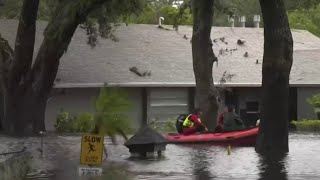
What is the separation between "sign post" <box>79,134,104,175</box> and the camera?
44.5 feet

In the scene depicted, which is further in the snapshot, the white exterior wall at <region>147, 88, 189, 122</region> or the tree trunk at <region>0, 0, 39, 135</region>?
the white exterior wall at <region>147, 88, 189, 122</region>

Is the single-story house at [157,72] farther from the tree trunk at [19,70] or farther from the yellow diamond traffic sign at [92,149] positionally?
the yellow diamond traffic sign at [92,149]

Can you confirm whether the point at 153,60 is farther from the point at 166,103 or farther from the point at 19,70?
the point at 19,70

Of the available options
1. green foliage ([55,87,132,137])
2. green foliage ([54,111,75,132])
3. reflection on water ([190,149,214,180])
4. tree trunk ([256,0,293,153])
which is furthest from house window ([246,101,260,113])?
green foliage ([55,87,132,137])

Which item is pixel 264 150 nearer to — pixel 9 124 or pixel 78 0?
pixel 78 0

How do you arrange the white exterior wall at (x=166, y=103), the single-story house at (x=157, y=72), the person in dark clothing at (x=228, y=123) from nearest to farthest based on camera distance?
the person in dark clothing at (x=228, y=123), the single-story house at (x=157, y=72), the white exterior wall at (x=166, y=103)

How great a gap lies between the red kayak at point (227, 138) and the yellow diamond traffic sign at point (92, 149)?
1033 centimetres

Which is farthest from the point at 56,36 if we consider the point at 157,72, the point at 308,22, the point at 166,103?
the point at 308,22

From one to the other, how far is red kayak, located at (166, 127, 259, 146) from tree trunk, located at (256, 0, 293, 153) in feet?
7.38

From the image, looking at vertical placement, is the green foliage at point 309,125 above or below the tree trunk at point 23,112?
below

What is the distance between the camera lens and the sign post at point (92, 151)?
13.6 metres

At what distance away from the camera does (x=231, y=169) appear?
54.4ft

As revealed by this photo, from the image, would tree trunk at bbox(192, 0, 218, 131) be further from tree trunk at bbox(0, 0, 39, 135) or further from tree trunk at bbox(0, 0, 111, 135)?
tree trunk at bbox(0, 0, 39, 135)

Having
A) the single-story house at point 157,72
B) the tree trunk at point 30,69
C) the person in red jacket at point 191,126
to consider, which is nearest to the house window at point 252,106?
the single-story house at point 157,72
